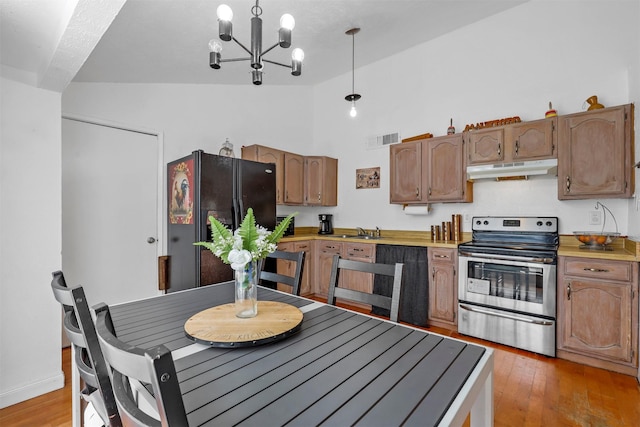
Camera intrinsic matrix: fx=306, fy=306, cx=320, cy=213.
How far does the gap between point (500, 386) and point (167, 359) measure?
253 centimetres

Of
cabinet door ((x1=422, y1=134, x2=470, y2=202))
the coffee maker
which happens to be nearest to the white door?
the coffee maker

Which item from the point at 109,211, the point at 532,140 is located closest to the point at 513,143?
the point at 532,140

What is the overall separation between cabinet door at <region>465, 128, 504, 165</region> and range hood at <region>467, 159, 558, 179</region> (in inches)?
3.8

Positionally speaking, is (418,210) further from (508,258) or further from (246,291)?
(246,291)

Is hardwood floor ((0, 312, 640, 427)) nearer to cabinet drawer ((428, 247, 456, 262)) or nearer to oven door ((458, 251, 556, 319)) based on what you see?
oven door ((458, 251, 556, 319))

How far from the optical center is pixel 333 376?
91 centimetres

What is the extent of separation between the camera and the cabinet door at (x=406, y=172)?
3.79m

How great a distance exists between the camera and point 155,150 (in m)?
3.42

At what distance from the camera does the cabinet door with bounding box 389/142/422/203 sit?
3785mm

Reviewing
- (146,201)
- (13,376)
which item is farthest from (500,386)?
(146,201)

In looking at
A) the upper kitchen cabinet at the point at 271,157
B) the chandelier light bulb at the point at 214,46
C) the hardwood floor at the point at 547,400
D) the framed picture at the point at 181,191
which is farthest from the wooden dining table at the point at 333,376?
the upper kitchen cabinet at the point at 271,157

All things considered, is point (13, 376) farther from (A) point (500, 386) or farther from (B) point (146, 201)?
(A) point (500, 386)

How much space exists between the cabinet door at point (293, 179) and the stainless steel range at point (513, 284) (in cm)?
238

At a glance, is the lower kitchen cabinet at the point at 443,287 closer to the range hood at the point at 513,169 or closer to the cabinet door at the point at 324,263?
Answer: the range hood at the point at 513,169
